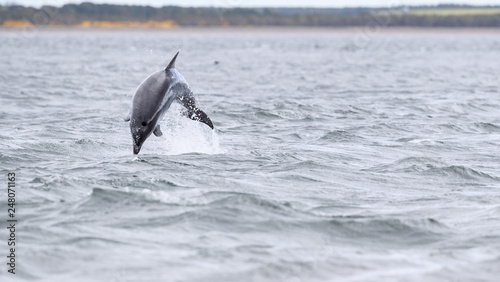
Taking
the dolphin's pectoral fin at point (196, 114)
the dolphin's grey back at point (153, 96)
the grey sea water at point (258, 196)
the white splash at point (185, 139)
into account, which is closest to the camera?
the grey sea water at point (258, 196)

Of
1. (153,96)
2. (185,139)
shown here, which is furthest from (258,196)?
(185,139)

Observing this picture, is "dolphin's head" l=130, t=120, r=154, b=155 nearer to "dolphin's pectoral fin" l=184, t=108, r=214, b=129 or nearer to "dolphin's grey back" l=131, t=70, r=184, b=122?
"dolphin's grey back" l=131, t=70, r=184, b=122

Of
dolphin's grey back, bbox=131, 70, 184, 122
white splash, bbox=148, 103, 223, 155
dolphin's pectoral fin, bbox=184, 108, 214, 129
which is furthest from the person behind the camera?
white splash, bbox=148, 103, 223, 155

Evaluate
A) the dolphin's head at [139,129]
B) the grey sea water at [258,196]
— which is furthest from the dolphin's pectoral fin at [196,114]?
the dolphin's head at [139,129]

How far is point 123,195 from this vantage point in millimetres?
11203

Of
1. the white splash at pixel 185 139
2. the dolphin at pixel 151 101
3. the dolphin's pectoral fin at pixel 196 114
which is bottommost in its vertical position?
the white splash at pixel 185 139

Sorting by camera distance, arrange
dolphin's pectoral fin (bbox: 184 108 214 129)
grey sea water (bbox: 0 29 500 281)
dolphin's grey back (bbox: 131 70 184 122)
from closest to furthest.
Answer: grey sea water (bbox: 0 29 500 281) → dolphin's grey back (bbox: 131 70 184 122) → dolphin's pectoral fin (bbox: 184 108 214 129)

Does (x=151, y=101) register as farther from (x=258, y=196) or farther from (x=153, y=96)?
(x=258, y=196)

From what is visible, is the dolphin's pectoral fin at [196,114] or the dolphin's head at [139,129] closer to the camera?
the dolphin's head at [139,129]

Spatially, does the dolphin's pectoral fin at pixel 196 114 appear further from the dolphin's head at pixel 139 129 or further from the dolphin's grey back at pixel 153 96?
the dolphin's head at pixel 139 129

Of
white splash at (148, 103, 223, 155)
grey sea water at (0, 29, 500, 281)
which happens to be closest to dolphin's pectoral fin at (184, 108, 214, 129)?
grey sea water at (0, 29, 500, 281)

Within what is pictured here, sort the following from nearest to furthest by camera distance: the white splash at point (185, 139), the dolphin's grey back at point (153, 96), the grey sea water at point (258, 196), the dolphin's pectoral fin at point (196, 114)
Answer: the grey sea water at point (258, 196) → the dolphin's grey back at point (153, 96) → the dolphin's pectoral fin at point (196, 114) → the white splash at point (185, 139)

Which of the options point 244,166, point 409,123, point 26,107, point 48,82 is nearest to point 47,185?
point 244,166

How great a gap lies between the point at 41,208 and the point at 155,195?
4.96 feet
